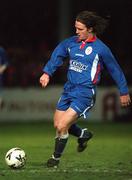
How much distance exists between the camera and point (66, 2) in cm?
2284

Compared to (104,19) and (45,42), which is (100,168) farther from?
(45,42)

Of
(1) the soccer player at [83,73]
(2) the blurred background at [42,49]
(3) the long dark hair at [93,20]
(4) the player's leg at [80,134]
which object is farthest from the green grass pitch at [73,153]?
(3) the long dark hair at [93,20]

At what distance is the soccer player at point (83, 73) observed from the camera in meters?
10.1

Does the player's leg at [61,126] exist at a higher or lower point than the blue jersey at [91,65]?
lower

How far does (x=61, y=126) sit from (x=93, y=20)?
1.48m

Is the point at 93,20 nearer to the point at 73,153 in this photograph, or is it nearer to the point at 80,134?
the point at 80,134

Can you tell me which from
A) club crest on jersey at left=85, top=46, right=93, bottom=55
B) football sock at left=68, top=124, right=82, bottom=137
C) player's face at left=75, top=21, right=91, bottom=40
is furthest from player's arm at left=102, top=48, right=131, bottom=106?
football sock at left=68, top=124, right=82, bottom=137

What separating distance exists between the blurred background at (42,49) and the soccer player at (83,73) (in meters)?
10.8

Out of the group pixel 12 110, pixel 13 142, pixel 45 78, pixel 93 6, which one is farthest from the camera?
pixel 93 6

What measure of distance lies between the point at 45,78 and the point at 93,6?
16.5m

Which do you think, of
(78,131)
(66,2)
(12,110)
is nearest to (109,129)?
(12,110)

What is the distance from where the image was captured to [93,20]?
10156 mm

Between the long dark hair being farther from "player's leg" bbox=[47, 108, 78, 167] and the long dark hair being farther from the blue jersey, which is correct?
"player's leg" bbox=[47, 108, 78, 167]

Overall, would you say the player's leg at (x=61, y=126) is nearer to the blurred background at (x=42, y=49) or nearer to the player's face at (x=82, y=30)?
the player's face at (x=82, y=30)
